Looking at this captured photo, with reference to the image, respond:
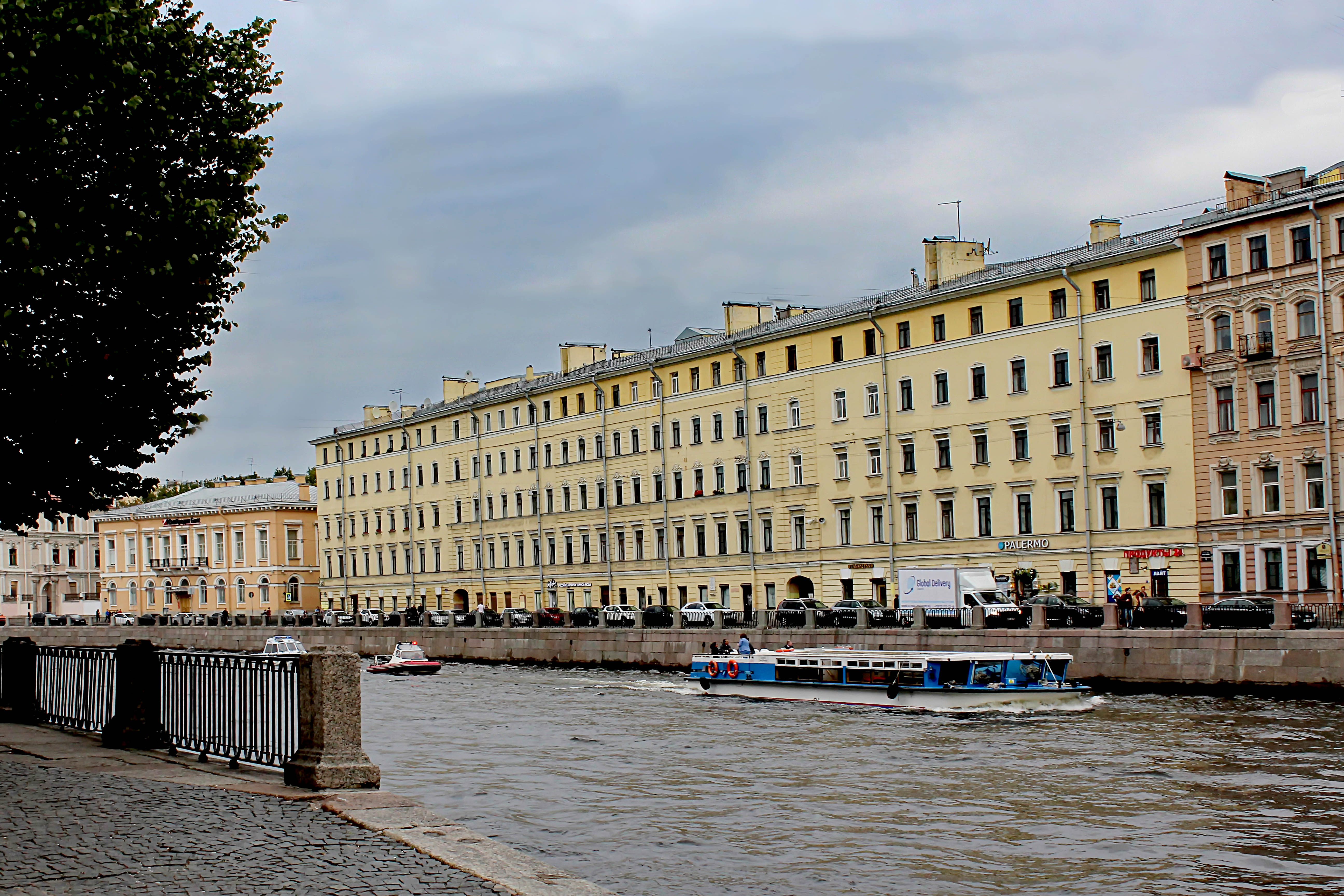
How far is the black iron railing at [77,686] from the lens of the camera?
669 inches

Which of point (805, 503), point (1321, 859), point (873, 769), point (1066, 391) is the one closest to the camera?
point (1321, 859)

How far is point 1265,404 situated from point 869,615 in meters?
14.5

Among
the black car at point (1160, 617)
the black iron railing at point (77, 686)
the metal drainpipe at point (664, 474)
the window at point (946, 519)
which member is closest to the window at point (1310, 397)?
the black car at point (1160, 617)

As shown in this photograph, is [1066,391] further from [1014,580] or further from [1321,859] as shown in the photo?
[1321,859]

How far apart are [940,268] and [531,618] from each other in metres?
23.8

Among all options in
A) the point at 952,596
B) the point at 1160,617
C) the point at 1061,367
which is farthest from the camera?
the point at 1061,367

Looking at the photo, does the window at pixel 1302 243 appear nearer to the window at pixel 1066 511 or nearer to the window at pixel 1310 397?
the window at pixel 1310 397

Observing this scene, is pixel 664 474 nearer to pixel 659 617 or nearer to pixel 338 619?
pixel 659 617

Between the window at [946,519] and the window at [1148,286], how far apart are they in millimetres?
11108

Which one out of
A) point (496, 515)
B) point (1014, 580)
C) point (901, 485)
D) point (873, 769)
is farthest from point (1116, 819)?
point (496, 515)

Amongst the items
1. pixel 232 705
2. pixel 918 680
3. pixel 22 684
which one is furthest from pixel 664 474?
pixel 232 705

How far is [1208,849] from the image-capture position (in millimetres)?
16484

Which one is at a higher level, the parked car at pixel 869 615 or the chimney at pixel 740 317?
the chimney at pixel 740 317

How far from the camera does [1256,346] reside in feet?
158
